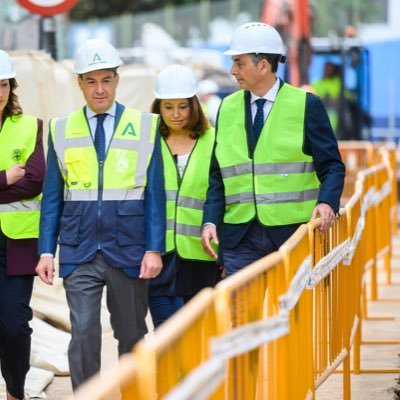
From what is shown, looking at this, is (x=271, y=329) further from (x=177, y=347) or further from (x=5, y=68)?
(x=5, y=68)

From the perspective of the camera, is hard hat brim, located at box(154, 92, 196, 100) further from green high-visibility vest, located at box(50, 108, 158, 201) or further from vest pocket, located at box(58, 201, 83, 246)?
vest pocket, located at box(58, 201, 83, 246)

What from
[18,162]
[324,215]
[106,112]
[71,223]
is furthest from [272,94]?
[18,162]

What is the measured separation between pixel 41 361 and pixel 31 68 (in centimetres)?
236

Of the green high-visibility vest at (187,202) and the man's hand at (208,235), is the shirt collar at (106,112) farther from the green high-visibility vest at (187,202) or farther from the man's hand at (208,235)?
the green high-visibility vest at (187,202)

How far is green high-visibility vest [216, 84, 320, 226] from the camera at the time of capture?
7328mm

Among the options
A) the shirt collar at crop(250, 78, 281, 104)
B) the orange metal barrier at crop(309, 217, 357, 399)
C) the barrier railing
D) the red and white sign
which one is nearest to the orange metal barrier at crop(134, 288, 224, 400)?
the barrier railing

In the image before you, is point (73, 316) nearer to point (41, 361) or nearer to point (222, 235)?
point (222, 235)

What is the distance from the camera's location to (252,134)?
7367mm

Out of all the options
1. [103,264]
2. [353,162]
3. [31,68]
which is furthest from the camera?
[353,162]

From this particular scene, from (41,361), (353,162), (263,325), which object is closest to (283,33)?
(353,162)

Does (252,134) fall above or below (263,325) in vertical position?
above

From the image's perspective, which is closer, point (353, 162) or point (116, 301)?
point (116, 301)

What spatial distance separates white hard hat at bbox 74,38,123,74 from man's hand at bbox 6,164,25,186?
0.70 metres

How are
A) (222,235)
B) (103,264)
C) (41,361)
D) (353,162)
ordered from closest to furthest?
(103,264)
(222,235)
(41,361)
(353,162)
